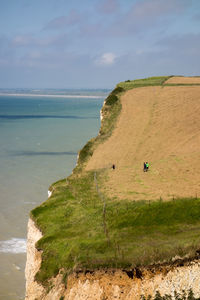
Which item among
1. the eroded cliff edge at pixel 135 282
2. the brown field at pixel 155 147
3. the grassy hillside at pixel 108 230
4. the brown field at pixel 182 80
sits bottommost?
the eroded cliff edge at pixel 135 282

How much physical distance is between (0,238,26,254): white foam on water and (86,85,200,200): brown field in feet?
40.3

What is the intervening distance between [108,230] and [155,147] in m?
24.9

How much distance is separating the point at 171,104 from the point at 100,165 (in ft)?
89.1

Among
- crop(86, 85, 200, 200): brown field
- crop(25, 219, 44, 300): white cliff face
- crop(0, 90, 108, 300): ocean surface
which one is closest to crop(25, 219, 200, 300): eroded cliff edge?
crop(25, 219, 44, 300): white cliff face

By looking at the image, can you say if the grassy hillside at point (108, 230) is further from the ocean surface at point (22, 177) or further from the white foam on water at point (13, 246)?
the white foam on water at point (13, 246)

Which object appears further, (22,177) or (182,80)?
(182,80)

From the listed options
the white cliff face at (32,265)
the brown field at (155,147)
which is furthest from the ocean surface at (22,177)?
the brown field at (155,147)

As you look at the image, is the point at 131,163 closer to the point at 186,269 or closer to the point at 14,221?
the point at 14,221

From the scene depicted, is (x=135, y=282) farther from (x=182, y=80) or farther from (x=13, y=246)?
(x=182, y=80)

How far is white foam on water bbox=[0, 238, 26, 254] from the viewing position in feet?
145

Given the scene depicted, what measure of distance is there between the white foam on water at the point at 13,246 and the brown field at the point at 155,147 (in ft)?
40.3

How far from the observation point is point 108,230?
26.6 meters

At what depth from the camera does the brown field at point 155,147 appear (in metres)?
35.2

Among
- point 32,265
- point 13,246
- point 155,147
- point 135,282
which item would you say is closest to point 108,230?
point 32,265
